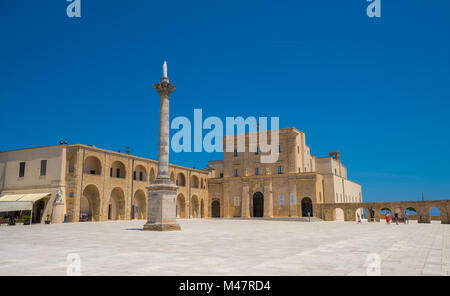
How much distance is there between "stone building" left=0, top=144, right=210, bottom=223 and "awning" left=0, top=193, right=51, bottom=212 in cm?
9

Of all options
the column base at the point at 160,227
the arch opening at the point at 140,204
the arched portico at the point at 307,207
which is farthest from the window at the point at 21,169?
the arched portico at the point at 307,207

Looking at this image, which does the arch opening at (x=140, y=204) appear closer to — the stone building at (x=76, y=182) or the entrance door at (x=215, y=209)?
the stone building at (x=76, y=182)

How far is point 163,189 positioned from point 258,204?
32.4 m

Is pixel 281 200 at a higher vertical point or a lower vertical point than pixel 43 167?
lower

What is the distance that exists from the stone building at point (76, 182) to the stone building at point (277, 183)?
1482cm

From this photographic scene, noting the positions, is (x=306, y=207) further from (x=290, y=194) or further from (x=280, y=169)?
(x=280, y=169)

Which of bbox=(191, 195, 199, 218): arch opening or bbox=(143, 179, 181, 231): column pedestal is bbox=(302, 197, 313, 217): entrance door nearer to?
bbox=(191, 195, 199, 218): arch opening

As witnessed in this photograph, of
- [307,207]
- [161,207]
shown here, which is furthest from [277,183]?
[161,207]

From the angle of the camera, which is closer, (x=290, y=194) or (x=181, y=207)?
(x=290, y=194)

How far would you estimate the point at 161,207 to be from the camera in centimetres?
2045

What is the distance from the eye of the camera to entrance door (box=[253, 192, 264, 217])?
5097 cm

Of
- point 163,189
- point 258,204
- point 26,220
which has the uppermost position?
point 163,189
